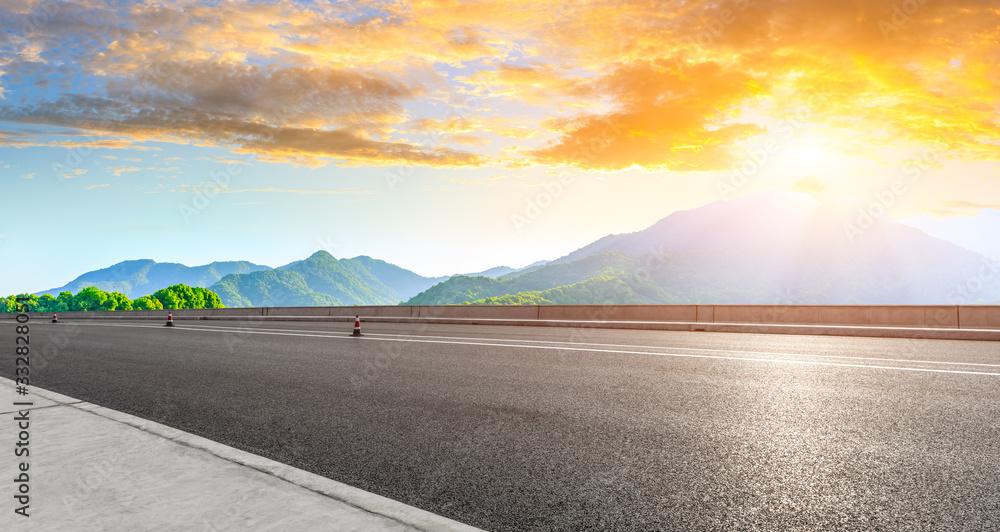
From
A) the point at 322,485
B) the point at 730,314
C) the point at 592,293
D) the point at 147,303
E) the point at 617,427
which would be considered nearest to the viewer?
the point at 322,485

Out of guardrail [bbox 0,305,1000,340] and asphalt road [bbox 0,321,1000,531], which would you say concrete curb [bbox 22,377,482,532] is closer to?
asphalt road [bbox 0,321,1000,531]

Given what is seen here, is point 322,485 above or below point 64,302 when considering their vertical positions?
above

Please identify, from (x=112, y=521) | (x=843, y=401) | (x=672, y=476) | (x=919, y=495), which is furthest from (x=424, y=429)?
(x=843, y=401)

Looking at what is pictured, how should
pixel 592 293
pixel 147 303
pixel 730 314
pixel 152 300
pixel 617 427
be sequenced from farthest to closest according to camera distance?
1. pixel 592 293
2. pixel 152 300
3. pixel 147 303
4. pixel 730 314
5. pixel 617 427

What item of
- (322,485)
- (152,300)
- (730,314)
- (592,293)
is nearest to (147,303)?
(152,300)

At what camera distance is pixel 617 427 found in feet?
19.5

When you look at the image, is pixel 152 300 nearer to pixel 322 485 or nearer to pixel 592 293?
pixel 592 293

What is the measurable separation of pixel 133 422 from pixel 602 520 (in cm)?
471

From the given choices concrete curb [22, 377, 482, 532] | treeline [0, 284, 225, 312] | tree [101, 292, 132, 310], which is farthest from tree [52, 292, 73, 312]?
concrete curb [22, 377, 482, 532]

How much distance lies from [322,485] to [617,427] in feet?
9.46

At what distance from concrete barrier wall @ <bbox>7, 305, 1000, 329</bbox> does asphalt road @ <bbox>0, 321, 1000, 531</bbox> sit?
705 cm

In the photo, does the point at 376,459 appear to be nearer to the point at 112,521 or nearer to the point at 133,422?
the point at 112,521

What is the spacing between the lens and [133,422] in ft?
19.9

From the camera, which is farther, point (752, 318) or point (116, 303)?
point (116, 303)
